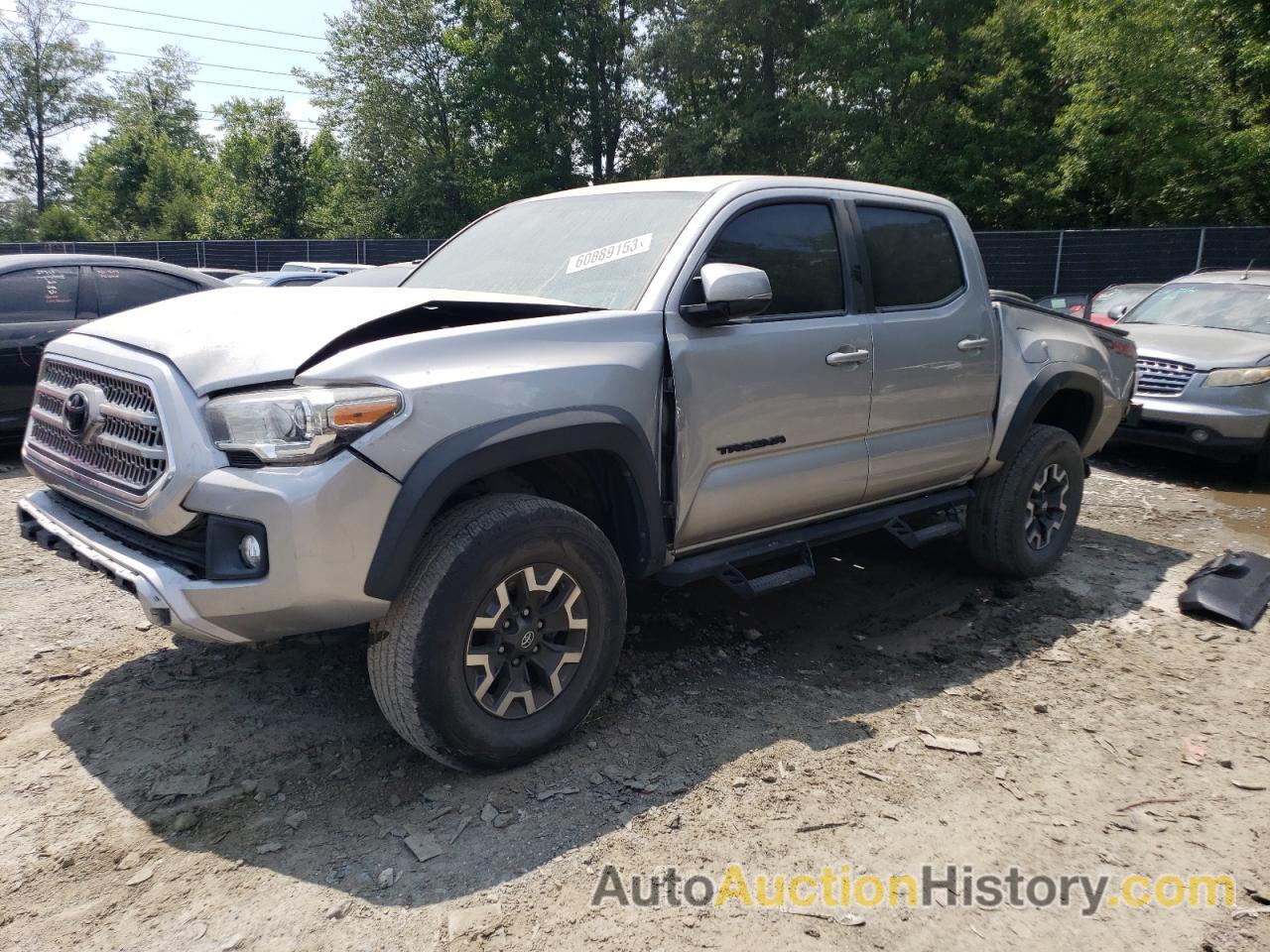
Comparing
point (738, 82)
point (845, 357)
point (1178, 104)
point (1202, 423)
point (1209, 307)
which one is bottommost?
point (1202, 423)

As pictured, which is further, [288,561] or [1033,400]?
[1033,400]

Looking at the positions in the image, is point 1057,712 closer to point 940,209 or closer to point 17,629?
point 940,209

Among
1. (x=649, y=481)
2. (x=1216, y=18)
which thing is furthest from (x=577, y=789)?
(x=1216, y=18)

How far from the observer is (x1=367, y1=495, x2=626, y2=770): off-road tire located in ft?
A: 9.18

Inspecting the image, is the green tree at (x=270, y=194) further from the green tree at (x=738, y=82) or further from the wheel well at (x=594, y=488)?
the wheel well at (x=594, y=488)

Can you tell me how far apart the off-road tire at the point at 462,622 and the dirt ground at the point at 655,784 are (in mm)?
177

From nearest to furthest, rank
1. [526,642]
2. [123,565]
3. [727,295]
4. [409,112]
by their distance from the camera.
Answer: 1. [123,565]
2. [526,642]
3. [727,295]
4. [409,112]

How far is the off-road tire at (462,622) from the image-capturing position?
2.80m

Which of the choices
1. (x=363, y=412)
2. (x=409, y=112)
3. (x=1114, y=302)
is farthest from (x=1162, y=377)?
(x=409, y=112)

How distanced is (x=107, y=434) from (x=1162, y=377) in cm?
820

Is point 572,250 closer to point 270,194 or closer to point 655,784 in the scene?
point 655,784

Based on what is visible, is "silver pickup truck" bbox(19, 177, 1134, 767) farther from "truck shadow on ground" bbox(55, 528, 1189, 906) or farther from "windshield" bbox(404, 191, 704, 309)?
"truck shadow on ground" bbox(55, 528, 1189, 906)

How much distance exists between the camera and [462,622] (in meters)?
2.86

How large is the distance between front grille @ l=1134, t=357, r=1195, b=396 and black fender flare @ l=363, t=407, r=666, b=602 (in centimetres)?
643
